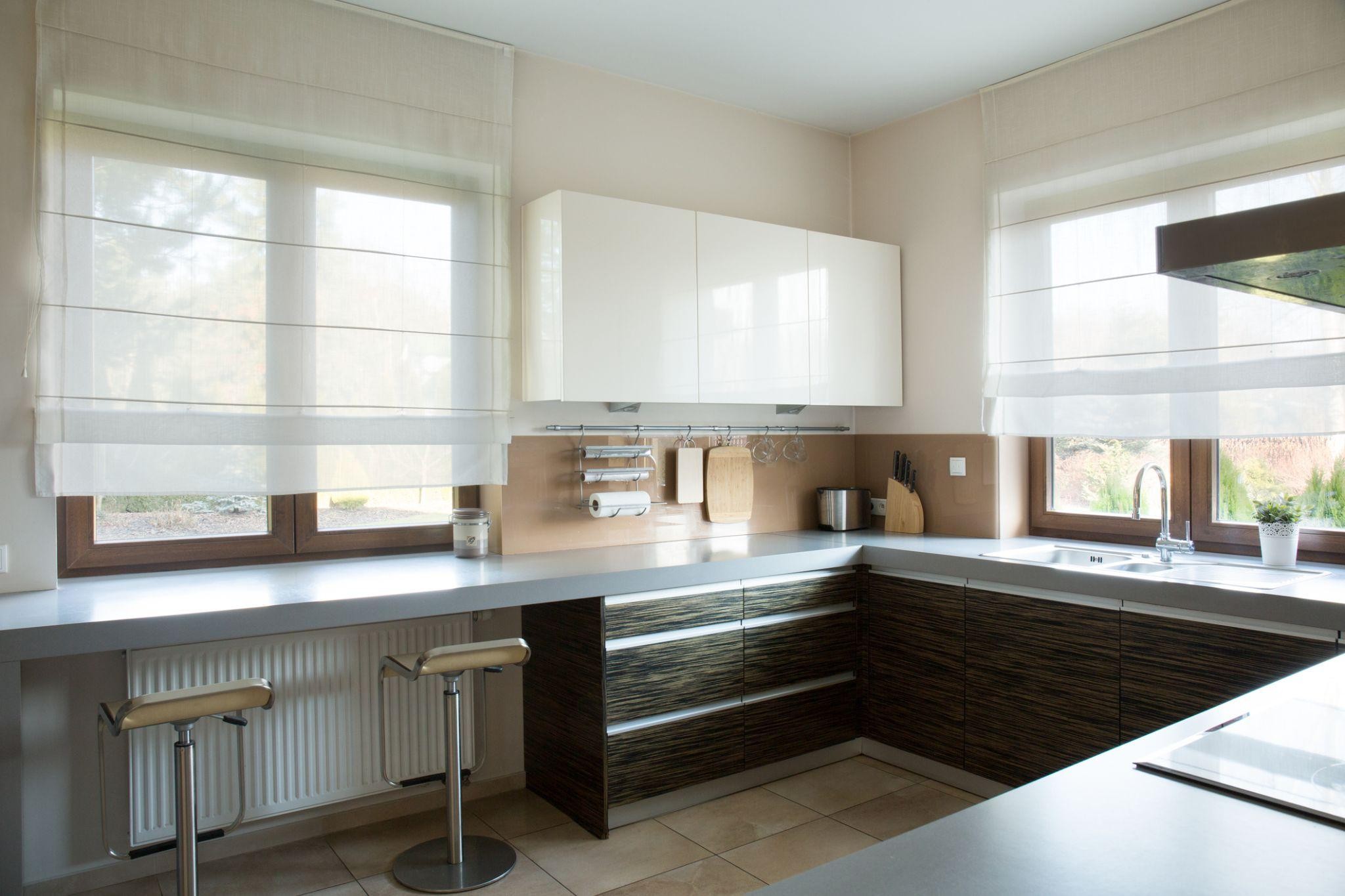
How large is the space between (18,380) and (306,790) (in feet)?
4.93

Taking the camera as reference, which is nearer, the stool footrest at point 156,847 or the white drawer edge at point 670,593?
the stool footrest at point 156,847

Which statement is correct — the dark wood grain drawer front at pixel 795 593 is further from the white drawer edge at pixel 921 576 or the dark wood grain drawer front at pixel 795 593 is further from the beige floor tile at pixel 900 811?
the beige floor tile at pixel 900 811

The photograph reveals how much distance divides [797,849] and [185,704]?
1.83m

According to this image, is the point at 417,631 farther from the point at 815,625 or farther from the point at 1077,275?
the point at 1077,275

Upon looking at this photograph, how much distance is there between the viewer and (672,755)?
310 cm

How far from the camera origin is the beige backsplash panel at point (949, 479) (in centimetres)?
381

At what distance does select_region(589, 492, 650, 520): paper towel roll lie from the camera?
11.3 ft

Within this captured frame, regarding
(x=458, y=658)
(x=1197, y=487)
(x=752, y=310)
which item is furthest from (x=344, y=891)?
(x=1197, y=487)

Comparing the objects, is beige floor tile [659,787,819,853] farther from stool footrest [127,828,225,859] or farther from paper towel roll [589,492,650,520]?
stool footrest [127,828,225,859]

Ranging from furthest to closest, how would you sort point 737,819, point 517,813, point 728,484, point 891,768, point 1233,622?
point 728,484
point 891,768
point 517,813
point 737,819
point 1233,622

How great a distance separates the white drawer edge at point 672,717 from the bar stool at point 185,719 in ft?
3.57

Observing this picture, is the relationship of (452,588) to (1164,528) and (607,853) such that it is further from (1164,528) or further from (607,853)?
(1164,528)

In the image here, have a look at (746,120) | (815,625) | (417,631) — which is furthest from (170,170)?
(815,625)

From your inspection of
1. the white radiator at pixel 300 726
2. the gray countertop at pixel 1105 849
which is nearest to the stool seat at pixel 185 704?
the white radiator at pixel 300 726
